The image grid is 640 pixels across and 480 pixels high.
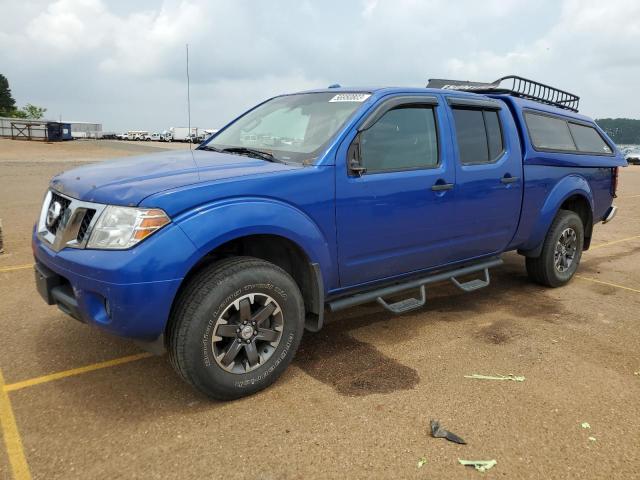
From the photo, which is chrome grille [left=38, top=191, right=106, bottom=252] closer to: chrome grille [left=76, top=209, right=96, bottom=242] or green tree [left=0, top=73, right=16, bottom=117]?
chrome grille [left=76, top=209, right=96, bottom=242]

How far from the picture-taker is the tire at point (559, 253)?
5.12 m

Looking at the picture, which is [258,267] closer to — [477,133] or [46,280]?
[46,280]

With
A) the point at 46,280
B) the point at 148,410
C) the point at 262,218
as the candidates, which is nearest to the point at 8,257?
the point at 46,280

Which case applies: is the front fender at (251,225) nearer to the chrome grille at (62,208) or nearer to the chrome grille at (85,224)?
the chrome grille at (85,224)

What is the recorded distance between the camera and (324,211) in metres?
3.18

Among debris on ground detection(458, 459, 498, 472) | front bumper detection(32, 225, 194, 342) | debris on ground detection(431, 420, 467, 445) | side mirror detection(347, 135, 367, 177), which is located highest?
side mirror detection(347, 135, 367, 177)

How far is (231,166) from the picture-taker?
312 centimetres

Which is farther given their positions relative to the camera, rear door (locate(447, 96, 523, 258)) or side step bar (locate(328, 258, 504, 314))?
rear door (locate(447, 96, 523, 258))

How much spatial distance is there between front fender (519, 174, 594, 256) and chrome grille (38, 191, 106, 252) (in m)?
3.94

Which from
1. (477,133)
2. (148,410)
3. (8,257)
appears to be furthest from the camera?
(8,257)

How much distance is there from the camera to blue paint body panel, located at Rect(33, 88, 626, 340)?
2570mm

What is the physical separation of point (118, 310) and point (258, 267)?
2.57ft

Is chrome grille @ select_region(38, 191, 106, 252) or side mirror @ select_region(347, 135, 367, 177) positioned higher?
side mirror @ select_region(347, 135, 367, 177)

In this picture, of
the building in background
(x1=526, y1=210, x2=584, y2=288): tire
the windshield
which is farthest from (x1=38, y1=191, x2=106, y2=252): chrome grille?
the building in background
